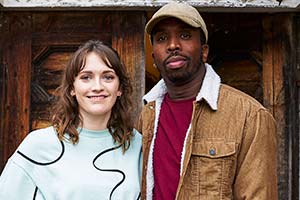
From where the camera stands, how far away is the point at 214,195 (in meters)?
2.22

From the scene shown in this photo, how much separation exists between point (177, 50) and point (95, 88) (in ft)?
1.21

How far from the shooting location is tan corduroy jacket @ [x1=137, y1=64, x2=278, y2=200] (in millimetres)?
2197

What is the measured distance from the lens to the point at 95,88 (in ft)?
7.76

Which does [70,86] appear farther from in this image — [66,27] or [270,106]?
[270,106]

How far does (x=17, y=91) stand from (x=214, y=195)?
1.62m

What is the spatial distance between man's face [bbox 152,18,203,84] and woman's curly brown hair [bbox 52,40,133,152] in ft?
0.76

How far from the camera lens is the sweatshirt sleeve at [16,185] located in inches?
89.8

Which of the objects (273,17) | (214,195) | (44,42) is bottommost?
(214,195)

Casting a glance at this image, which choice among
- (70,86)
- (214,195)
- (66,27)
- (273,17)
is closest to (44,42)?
(66,27)

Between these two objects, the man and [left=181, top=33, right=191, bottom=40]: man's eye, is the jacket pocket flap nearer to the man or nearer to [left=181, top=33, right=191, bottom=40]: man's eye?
the man

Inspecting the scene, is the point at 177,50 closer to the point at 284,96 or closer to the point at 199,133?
the point at 199,133

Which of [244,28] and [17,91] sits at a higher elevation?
[244,28]

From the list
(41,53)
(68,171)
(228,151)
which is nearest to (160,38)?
(228,151)

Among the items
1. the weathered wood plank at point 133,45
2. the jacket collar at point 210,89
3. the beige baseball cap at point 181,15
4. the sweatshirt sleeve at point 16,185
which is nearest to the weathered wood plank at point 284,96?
the weathered wood plank at point 133,45
